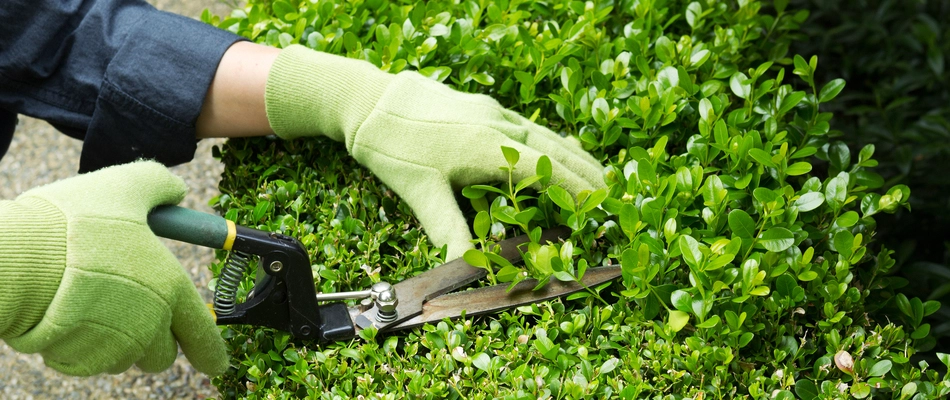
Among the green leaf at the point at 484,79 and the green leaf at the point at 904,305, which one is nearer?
the green leaf at the point at 904,305

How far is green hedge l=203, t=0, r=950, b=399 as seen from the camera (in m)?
1.24

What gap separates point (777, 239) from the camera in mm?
1280

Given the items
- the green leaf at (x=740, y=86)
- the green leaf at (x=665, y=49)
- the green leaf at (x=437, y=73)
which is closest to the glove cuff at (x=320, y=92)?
the green leaf at (x=437, y=73)

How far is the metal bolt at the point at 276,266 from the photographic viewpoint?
4.31ft

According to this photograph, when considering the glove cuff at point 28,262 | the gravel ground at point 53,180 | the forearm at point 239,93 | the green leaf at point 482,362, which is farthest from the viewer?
the gravel ground at point 53,180

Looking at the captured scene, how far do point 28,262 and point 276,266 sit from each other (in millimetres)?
349

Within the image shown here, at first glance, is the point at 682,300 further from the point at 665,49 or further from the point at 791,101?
the point at 665,49

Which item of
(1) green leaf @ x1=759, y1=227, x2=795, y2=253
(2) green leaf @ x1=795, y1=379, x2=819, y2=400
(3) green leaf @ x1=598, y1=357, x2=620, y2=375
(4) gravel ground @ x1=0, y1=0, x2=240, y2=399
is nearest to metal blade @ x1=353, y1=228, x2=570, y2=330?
(3) green leaf @ x1=598, y1=357, x2=620, y2=375

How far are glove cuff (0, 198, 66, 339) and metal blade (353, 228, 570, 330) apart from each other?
0.46 m

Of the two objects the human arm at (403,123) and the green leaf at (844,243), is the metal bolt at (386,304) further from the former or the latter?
the green leaf at (844,243)

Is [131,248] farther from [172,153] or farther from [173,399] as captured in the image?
[173,399]

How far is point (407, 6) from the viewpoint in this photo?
1.85 metres

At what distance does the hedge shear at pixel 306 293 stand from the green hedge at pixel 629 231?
3 centimetres

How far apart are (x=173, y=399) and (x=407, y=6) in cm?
136
